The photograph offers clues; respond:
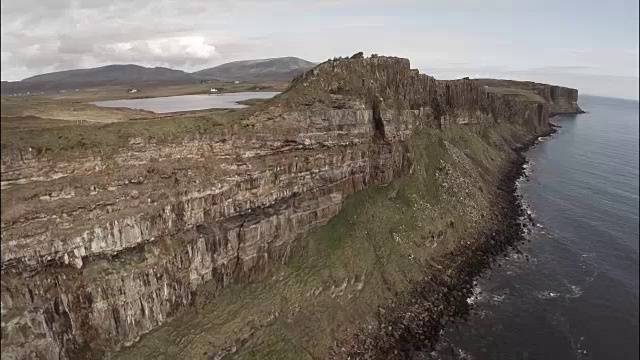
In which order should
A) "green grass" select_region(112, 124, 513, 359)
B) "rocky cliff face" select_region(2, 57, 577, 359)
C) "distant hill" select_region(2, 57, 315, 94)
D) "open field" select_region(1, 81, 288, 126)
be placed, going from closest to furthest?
1. "rocky cliff face" select_region(2, 57, 577, 359)
2. "open field" select_region(1, 81, 288, 126)
3. "green grass" select_region(112, 124, 513, 359)
4. "distant hill" select_region(2, 57, 315, 94)

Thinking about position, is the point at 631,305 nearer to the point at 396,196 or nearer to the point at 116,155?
the point at 396,196

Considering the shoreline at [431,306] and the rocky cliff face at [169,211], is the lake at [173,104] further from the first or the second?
the shoreline at [431,306]

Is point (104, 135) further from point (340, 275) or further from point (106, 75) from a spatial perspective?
point (106, 75)

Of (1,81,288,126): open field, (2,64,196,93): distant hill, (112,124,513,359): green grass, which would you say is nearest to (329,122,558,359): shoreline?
(112,124,513,359): green grass

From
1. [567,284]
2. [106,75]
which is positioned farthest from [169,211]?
[106,75]

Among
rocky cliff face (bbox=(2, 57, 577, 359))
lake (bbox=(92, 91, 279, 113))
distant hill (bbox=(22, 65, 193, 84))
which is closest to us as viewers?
rocky cliff face (bbox=(2, 57, 577, 359))

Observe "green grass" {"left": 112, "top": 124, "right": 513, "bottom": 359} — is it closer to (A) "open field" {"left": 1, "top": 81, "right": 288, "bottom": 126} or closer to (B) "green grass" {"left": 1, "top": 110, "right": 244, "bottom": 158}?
(B) "green grass" {"left": 1, "top": 110, "right": 244, "bottom": 158}

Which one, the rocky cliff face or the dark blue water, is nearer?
the rocky cliff face
